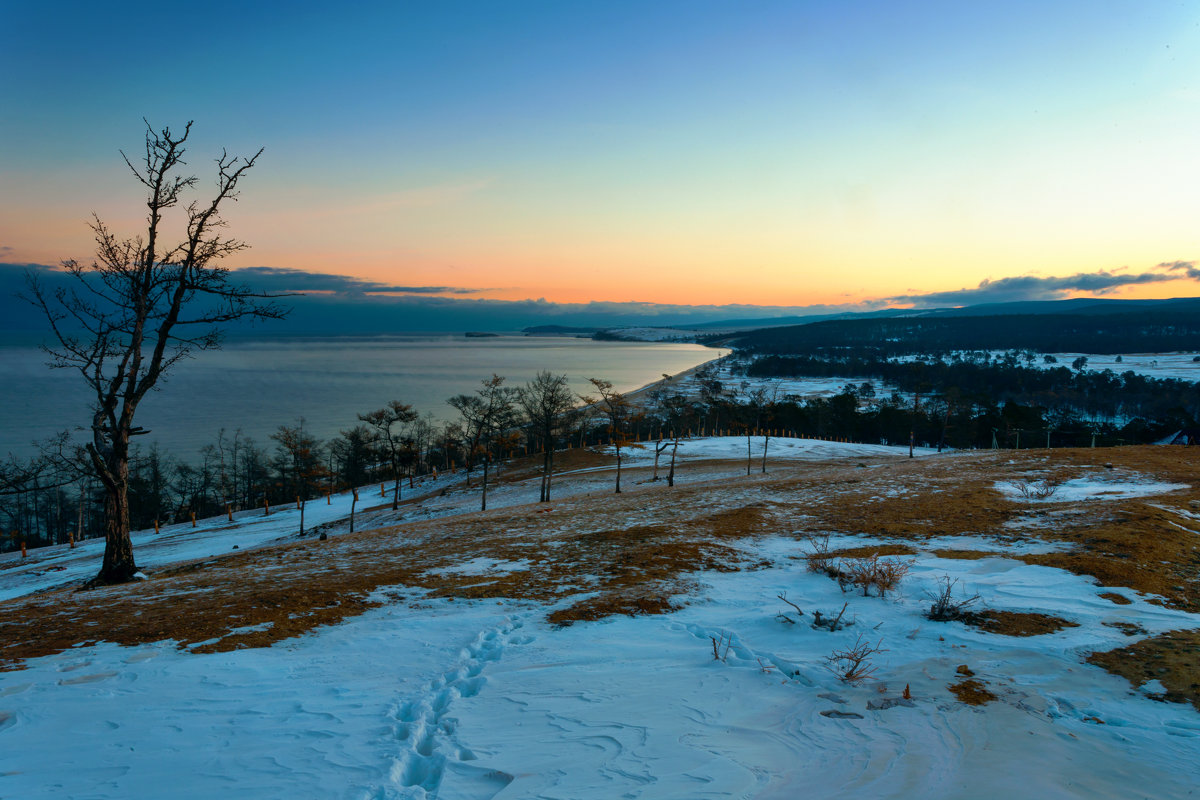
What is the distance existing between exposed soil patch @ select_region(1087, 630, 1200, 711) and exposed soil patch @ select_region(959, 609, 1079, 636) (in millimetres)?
638

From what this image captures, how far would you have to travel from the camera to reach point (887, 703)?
5.00 metres

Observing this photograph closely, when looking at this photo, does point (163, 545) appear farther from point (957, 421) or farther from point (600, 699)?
point (957, 421)

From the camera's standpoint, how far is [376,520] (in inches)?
1309

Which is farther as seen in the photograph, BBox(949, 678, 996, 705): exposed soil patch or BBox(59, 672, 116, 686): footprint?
BBox(59, 672, 116, 686): footprint

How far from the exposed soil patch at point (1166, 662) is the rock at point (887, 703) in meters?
2.14

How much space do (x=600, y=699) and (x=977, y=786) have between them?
2954mm

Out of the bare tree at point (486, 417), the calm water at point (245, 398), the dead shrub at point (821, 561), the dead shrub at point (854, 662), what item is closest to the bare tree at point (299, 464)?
the bare tree at point (486, 417)

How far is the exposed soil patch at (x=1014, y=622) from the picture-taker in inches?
251

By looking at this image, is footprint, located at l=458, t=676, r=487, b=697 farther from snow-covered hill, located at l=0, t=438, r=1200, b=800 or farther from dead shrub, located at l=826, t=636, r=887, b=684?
dead shrub, located at l=826, t=636, r=887, b=684

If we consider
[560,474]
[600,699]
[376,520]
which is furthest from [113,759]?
[560,474]

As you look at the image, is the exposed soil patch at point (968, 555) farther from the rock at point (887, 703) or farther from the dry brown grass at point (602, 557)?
the rock at point (887, 703)

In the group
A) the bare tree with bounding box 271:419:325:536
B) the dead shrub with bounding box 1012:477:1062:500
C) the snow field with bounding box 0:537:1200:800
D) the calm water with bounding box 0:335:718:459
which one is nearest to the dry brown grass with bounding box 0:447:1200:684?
the dead shrub with bounding box 1012:477:1062:500

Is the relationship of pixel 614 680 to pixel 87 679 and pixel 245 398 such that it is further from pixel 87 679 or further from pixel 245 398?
pixel 245 398

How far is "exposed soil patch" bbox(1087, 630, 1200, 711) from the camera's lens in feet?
16.2
